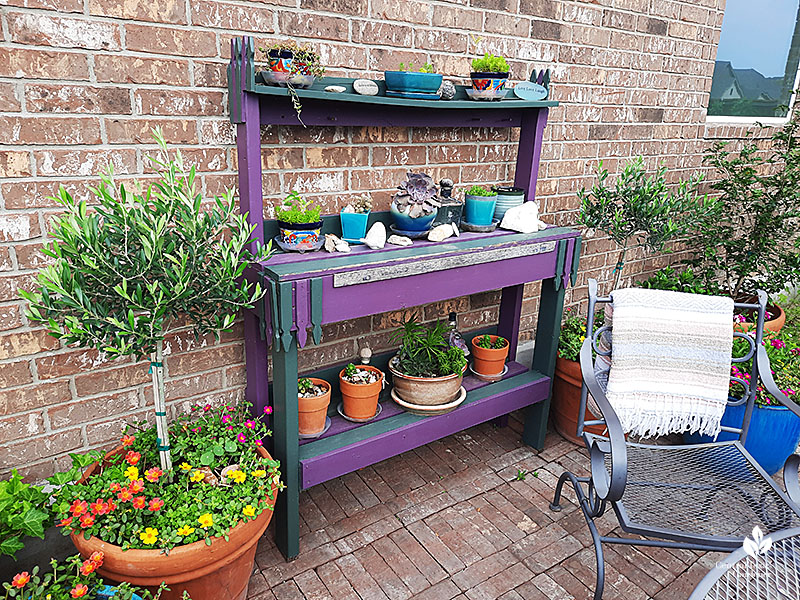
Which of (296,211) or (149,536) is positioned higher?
(296,211)

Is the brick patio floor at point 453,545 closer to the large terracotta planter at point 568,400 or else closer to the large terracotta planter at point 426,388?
the large terracotta planter at point 568,400

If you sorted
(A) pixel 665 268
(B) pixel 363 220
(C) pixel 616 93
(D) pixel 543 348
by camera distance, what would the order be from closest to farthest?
(B) pixel 363 220
(D) pixel 543 348
(C) pixel 616 93
(A) pixel 665 268

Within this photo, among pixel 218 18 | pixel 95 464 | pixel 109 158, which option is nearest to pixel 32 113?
pixel 109 158

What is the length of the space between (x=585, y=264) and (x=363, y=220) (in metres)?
1.78

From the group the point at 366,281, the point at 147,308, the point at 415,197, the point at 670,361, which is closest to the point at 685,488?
the point at 670,361

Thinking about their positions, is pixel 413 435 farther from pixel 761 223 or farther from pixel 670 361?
pixel 761 223

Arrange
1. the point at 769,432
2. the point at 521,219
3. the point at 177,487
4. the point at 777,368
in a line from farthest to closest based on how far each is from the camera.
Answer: the point at 777,368 → the point at 769,432 → the point at 521,219 → the point at 177,487

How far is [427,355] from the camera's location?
262 centimetres

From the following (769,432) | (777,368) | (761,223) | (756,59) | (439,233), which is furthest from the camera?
(756,59)

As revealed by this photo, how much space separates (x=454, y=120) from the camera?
2566mm

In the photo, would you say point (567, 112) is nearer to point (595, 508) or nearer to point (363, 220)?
point (363, 220)

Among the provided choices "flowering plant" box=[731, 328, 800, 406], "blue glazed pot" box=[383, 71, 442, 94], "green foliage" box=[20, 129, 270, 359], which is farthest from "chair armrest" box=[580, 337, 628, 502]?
"green foliage" box=[20, 129, 270, 359]

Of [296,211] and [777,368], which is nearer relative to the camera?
[296,211]

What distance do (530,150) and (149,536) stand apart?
Answer: 87.8 inches
